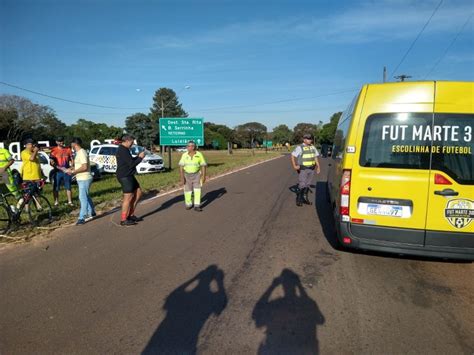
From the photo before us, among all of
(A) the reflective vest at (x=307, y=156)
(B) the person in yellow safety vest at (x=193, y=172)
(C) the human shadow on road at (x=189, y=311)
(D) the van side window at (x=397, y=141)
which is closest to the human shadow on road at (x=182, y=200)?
(B) the person in yellow safety vest at (x=193, y=172)

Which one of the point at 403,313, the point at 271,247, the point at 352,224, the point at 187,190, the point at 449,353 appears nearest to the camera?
the point at 449,353

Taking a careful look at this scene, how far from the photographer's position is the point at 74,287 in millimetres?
4324

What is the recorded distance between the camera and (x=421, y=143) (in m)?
4.50

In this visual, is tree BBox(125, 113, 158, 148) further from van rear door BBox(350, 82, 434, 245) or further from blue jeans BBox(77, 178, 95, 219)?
van rear door BBox(350, 82, 434, 245)

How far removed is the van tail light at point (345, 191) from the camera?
479cm

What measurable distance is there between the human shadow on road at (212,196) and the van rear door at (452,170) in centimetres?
622

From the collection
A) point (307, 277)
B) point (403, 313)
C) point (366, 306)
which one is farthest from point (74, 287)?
point (403, 313)

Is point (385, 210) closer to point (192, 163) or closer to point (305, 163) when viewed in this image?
point (305, 163)

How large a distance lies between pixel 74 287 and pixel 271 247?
2.96 m

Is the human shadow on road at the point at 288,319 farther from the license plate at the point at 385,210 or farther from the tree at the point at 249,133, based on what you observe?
the tree at the point at 249,133

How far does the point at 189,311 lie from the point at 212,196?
7822mm

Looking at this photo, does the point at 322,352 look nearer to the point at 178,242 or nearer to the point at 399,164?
the point at 399,164

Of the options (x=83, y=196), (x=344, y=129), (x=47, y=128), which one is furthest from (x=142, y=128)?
(x=344, y=129)

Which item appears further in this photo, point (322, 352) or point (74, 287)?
point (74, 287)
